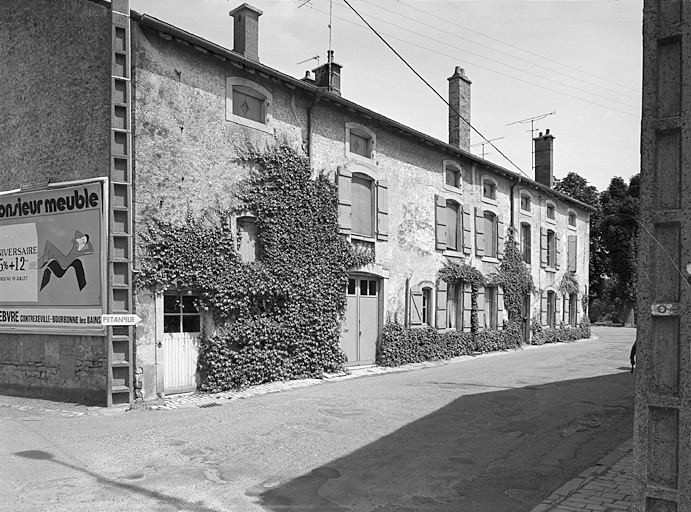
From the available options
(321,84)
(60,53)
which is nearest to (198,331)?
(60,53)

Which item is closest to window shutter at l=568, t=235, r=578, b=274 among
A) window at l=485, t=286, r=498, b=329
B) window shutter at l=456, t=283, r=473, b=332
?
window at l=485, t=286, r=498, b=329

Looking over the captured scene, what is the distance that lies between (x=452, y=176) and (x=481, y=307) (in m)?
4.52

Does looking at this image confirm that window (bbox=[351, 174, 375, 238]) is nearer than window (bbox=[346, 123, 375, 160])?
No

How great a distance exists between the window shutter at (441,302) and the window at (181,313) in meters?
8.71

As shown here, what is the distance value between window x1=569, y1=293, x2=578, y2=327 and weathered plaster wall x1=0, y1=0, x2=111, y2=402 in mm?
22951

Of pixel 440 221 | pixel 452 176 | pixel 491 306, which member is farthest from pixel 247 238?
pixel 491 306

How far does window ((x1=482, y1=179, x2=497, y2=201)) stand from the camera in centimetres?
2150

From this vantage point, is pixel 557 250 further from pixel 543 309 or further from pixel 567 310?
pixel 567 310

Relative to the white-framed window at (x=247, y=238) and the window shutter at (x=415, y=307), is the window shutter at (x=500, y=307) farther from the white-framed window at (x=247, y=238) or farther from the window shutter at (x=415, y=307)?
the white-framed window at (x=247, y=238)

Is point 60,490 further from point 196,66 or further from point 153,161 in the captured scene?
point 196,66

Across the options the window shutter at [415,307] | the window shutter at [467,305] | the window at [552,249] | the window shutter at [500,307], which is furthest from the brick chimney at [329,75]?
the window at [552,249]

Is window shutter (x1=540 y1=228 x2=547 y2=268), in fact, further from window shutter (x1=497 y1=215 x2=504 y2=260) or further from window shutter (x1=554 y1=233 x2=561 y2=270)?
window shutter (x1=497 y1=215 x2=504 y2=260)

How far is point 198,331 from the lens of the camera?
11828 millimetres

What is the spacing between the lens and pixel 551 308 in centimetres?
2648
